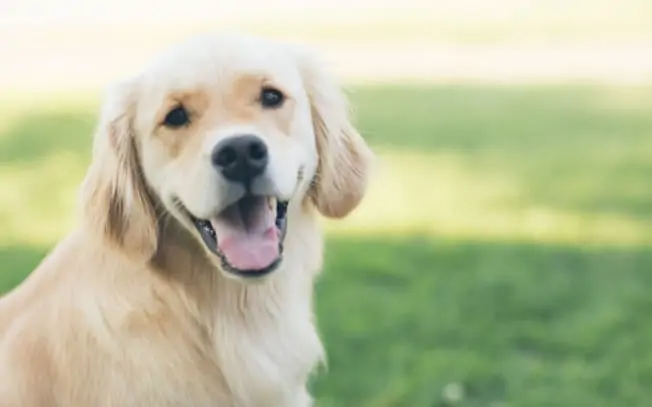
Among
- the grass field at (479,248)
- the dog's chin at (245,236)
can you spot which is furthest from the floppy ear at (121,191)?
the grass field at (479,248)

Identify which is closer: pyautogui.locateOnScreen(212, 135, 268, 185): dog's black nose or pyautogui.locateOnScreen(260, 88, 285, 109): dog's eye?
pyautogui.locateOnScreen(212, 135, 268, 185): dog's black nose

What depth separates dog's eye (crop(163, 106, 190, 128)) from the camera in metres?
3.62

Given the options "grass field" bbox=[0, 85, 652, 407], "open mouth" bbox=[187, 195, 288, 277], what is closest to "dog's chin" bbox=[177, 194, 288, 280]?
"open mouth" bbox=[187, 195, 288, 277]

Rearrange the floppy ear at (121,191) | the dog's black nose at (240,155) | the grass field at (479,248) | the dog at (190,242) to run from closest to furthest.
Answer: the dog's black nose at (240,155)
the dog at (190,242)
the floppy ear at (121,191)
the grass field at (479,248)

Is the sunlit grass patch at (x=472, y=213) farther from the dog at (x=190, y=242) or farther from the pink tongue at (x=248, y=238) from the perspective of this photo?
the pink tongue at (x=248, y=238)

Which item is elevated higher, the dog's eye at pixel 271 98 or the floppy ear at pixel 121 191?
the dog's eye at pixel 271 98

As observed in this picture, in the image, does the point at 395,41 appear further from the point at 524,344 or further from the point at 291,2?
the point at 524,344

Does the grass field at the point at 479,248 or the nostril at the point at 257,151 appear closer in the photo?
the nostril at the point at 257,151

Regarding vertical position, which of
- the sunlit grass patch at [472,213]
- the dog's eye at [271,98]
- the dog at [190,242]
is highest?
the dog's eye at [271,98]

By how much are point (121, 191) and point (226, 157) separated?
396 mm

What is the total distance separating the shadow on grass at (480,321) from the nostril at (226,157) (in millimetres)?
1729

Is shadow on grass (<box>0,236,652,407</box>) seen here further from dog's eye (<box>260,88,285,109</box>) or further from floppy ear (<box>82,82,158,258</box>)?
dog's eye (<box>260,88,285,109</box>)

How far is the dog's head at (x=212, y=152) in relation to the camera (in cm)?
354

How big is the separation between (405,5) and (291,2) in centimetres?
154
